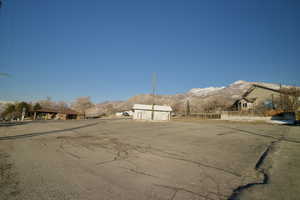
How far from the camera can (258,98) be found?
3734 centimetres

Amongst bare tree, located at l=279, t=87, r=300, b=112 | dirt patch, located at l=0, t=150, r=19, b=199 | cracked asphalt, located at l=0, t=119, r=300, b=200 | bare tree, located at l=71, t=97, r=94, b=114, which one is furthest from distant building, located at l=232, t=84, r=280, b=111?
bare tree, located at l=71, t=97, r=94, b=114

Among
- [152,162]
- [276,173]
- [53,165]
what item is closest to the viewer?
[276,173]

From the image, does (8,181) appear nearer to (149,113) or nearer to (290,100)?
(149,113)

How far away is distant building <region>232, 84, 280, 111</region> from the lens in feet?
113

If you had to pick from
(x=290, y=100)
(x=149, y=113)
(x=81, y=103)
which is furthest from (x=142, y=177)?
(x=81, y=103)

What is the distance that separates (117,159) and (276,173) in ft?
12.9

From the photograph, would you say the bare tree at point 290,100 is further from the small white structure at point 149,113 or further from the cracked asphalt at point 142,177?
the cracked asphalt at point 142,177

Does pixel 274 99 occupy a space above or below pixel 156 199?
above

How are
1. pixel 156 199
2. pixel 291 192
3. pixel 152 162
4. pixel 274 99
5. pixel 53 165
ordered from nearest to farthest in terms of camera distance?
pixel 156 199, pixel 291 192, pixel 53 165, pixel 152 162, pixel 274 99

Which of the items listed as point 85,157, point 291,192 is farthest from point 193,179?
point 85,157

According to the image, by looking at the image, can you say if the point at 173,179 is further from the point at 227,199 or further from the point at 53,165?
the point at 53,165

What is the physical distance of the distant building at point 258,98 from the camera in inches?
1356

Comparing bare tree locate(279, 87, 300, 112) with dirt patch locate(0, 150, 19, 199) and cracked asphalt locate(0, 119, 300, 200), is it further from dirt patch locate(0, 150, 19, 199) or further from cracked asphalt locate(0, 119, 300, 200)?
dirt patch locate(0, 150, 19, 199)

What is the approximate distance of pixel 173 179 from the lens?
291 centimetres
